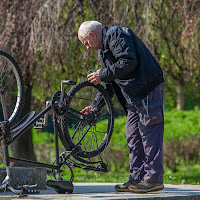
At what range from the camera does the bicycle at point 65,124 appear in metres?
3.80

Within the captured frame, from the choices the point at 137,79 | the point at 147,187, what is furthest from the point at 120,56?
the point at 147,187

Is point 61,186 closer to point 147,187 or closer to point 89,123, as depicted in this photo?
point 89,123

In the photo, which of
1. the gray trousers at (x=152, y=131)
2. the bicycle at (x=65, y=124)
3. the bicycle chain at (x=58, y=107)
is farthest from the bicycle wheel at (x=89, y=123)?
the gray trousers at (x=152, y=131)

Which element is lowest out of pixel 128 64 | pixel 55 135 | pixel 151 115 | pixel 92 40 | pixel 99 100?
pixel 55 135

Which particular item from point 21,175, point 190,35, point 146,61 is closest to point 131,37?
point 146,61

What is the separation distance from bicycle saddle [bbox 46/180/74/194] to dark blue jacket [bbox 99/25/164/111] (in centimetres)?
96

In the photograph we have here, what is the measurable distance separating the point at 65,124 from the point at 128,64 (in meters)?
0.80

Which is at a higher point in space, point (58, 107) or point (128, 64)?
point (128, 64)

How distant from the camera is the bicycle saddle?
13.2 ft

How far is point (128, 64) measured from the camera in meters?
3.87

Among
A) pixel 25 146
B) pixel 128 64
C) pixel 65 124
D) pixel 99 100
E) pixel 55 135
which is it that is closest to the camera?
pixel 128 64

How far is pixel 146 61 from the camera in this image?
400 cm

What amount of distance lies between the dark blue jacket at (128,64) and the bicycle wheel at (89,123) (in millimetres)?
339

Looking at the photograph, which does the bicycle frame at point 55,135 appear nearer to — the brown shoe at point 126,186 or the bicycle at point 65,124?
the bicycle at point 65,124
